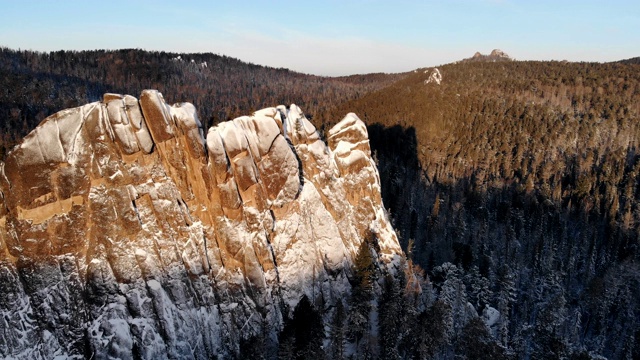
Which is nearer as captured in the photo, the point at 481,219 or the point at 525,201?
the point at 481,219

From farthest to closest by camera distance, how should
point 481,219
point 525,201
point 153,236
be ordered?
point 525,201
point 481,219
point 153,236

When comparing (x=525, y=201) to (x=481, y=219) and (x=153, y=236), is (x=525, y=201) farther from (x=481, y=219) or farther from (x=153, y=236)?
(x=153, y=236)

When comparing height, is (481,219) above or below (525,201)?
below

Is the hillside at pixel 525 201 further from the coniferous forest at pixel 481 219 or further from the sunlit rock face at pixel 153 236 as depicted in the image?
the sunlit rock face at pixel 153 236

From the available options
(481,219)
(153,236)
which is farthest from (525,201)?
(153,236)

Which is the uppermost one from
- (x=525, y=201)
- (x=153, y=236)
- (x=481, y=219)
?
(x=153, y=236)

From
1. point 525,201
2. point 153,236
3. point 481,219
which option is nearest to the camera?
point 153,236

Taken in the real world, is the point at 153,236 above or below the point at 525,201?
above
